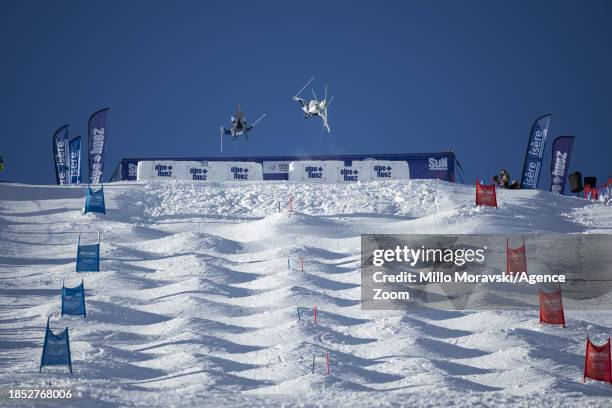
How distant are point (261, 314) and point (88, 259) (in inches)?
179

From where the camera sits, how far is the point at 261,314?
21.3 meters

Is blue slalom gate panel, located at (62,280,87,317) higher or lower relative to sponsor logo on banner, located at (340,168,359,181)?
lower

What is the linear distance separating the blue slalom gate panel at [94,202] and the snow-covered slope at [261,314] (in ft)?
0.73

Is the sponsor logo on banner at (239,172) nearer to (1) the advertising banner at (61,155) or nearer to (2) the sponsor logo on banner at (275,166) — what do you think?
(2) the sponsor logo on banner at (275,166)

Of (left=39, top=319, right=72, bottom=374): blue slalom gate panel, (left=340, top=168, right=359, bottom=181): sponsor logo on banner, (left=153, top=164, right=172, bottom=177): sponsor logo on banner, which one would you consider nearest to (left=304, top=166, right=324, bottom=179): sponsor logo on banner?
(left=340, top=168, right=359, bottom=181): sponsor logo on banner

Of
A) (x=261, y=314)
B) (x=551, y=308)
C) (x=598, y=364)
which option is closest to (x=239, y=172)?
(x=261, y=314)

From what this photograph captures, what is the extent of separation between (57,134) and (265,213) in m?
10.9

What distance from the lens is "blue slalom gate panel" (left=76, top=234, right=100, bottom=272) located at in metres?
23.4

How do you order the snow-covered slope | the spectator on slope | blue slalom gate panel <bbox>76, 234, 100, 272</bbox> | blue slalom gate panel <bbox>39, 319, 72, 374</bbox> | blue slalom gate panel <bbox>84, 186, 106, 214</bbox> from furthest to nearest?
the spectator on slope
blue slalom gate panel <bbox>84, 186, 106, 214</bbox>
blue slalom gate panel <bbox>76, 234, 100, 272</bbox>
blue slalom gate panel <bbox>39, 319, 72, 374</bbox>
the snow-covered slope

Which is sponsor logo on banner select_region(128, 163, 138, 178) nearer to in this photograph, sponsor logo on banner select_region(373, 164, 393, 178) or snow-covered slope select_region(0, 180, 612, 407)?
snow-covered slope select_region(0, 180, 612, 407)

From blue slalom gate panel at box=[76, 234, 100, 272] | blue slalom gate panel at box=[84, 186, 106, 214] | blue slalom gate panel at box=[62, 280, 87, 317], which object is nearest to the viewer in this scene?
blue slalom gate panel at box=[62, 280, 87, 317]

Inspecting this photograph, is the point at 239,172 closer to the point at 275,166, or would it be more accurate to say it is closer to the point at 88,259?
the point at 275,166

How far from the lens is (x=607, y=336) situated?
788 inches

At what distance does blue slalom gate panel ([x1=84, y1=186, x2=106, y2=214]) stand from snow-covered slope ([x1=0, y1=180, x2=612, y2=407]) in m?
0.22
